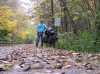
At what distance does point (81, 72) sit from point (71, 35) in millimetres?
11159

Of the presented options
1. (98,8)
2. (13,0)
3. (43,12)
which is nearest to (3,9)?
(43,12)

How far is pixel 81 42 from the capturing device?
13.8 meters

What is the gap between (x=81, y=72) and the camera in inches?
204

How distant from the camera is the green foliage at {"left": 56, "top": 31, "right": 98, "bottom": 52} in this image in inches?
516

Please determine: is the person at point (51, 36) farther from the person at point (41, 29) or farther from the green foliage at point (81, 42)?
the green foliage at point (81, 42)

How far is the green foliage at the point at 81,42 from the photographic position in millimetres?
13109

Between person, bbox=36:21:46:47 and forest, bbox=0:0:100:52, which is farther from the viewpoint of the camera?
person, bbox=36:21:46:47

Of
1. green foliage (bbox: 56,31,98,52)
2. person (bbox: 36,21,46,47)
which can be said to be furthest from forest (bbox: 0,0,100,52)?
person (bbox: 36,21,46,47)

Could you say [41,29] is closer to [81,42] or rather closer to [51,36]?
[51,36]

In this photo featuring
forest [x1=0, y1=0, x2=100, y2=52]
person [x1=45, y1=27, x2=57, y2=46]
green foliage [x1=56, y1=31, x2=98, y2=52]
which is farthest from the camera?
person [x1=45, y1=27, x2=57, y2=46]

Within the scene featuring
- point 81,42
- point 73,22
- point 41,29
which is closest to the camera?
point 81,42

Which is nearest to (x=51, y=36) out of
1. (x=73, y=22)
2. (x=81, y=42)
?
(x=73, y=22)

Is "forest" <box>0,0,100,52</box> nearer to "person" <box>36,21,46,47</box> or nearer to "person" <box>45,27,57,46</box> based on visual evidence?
"person" <box>45,27,57,46</box>

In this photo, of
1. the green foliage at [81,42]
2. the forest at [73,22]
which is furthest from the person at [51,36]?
the green foliage at [81,42]
